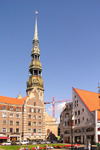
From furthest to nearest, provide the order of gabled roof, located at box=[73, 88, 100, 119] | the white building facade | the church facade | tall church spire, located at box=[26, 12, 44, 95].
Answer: tall church spire, located at box=[26, 12, 44, 95] < the church facade < gabled roof, located at box=[73, 88, 100, 119] < the white building facade

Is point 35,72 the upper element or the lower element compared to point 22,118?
upper

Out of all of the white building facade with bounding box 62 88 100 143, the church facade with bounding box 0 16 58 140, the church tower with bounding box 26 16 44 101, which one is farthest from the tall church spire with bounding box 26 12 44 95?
the white building facade with bounding box 62 88 100 143

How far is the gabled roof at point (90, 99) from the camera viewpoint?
76.3m

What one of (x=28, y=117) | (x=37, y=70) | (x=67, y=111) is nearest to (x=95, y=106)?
(x=67, y=111)

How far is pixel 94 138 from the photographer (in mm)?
68688

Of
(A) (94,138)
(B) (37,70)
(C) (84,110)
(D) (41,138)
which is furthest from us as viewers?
(B) (37,70)

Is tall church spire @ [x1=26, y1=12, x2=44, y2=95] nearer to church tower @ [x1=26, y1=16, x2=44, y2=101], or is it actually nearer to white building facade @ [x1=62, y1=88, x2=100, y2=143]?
church tower @ [x1=26, y1=16, x2=44, y2=101]

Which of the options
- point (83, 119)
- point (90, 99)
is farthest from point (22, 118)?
point (90, 99)

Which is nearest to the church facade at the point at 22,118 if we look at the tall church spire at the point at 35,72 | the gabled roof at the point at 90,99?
the gabled roof at the point at 90,99

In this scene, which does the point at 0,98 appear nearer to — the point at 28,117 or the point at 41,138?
the point at 28,117

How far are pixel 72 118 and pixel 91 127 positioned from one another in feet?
32.2

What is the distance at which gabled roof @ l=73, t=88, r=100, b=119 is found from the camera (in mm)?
76312

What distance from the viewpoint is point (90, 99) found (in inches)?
3164

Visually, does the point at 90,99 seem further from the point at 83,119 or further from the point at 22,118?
the point at 22,118
